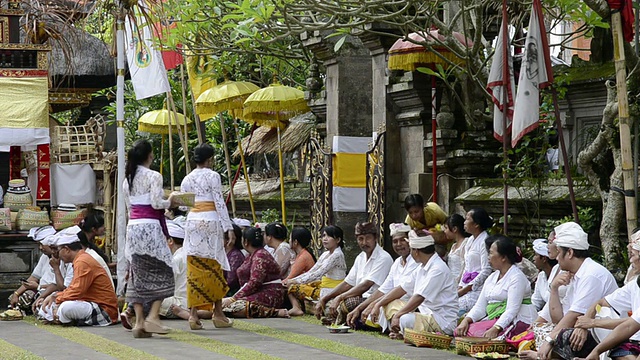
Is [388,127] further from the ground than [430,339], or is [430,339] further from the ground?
[388,127]

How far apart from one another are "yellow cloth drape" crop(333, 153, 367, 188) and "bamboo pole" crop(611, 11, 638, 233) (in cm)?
656

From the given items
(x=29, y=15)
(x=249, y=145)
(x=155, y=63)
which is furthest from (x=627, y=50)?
(x=249, y=145)

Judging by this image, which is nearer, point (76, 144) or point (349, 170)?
point (349, 170)

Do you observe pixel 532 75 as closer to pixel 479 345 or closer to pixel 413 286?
pixel 413 286

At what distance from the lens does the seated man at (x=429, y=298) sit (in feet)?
32.4

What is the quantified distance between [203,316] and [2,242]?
144 inches

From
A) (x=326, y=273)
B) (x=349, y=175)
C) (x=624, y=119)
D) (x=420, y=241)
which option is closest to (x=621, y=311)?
(x=624, y=119)

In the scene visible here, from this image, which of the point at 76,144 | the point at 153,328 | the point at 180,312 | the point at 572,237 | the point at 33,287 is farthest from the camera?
the point at 76,144

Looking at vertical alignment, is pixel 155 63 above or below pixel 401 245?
above

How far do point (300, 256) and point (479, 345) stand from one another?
14.8 ft

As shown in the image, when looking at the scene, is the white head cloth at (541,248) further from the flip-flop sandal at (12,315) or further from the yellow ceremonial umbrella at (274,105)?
the yellow ceremonial umbrella at (274,105)

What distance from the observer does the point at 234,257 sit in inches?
524

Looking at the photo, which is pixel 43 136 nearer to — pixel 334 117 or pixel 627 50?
pixel 334 117

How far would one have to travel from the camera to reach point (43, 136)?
15.8 metres
